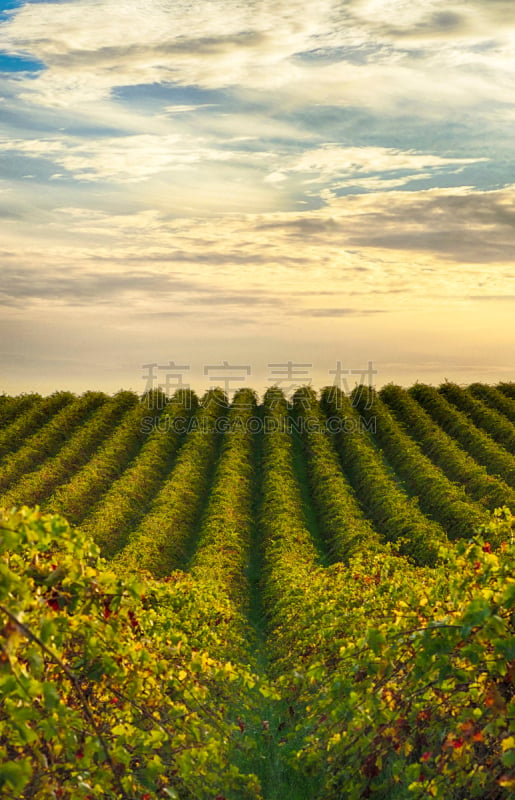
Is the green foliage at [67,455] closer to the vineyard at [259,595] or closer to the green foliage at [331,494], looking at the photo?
the vineyard at [259,595]

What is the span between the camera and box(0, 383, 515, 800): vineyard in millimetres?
5703

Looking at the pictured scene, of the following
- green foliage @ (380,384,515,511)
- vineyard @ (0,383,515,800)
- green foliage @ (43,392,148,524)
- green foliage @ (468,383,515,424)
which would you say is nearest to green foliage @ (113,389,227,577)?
vineyard @ (0,383,515,800)

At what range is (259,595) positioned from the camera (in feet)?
70.7

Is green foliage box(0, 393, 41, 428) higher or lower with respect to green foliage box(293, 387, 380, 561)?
higher

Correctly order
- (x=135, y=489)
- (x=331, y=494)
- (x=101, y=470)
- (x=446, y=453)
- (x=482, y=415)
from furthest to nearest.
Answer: (x=482, y=415), (x=446, y=453), (x=101, y=470), (x=135, y=489), (x=331, y=494)

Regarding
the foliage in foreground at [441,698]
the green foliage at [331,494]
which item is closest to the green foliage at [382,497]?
the green foliage at [331,494]

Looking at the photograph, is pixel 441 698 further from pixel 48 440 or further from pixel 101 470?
pixel 48 440

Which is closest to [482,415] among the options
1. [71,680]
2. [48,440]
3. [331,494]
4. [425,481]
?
[425,481]

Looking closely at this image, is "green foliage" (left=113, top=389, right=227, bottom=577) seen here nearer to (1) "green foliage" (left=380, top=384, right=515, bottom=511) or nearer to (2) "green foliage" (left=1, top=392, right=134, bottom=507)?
(2) "green foliage" (left=1, top=392, right=134, bottom=507)

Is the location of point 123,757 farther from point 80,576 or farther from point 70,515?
point 70,515

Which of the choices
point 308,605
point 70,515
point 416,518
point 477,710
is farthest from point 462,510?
point 477,710

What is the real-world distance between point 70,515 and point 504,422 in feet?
70.1

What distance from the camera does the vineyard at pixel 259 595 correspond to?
18.7ft

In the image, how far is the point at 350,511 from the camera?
2678 cm
